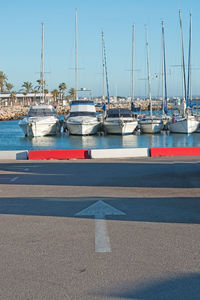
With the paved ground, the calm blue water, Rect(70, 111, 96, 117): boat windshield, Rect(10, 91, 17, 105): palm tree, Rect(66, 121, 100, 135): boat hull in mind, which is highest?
Rect(10, 91, 17, 105): palm tree

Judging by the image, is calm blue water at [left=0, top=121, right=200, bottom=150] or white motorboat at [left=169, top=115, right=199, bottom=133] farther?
white motorboat at [left=169, top=115, right=199, bottom=133]

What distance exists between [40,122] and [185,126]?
52.4ft

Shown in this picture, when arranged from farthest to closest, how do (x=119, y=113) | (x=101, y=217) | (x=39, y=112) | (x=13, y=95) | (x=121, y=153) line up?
1. (x=13, y=95)
2. (x=39, y=112)
3. (x=119, y=113)
4. (x=121, y=153)
5. (x=101, y=217)

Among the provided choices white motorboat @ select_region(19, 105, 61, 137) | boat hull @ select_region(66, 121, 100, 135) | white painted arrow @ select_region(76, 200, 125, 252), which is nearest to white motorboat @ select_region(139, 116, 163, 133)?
boat hull @ select_region(66, 121, 100, 135)

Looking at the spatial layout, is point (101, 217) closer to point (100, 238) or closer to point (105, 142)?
point (100, 238)

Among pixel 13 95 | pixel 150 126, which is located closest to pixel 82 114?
pixel 150 126

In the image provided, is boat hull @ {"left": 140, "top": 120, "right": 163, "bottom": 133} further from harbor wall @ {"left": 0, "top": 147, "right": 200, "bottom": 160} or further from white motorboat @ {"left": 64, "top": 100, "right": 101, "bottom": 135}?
harbor wall @ {"left": 0, "top": 147, "right": 200, "bottom": 160}

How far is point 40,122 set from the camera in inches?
2082

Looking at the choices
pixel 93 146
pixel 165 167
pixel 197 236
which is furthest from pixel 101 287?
pixel 93 146

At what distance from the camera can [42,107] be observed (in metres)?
54.0

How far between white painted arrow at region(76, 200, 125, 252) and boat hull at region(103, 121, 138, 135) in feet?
135

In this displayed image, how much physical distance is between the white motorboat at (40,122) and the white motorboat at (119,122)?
582 centimetres

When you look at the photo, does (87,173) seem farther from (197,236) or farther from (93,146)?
(93,146)

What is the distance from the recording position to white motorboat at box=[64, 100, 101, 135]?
52.2m
